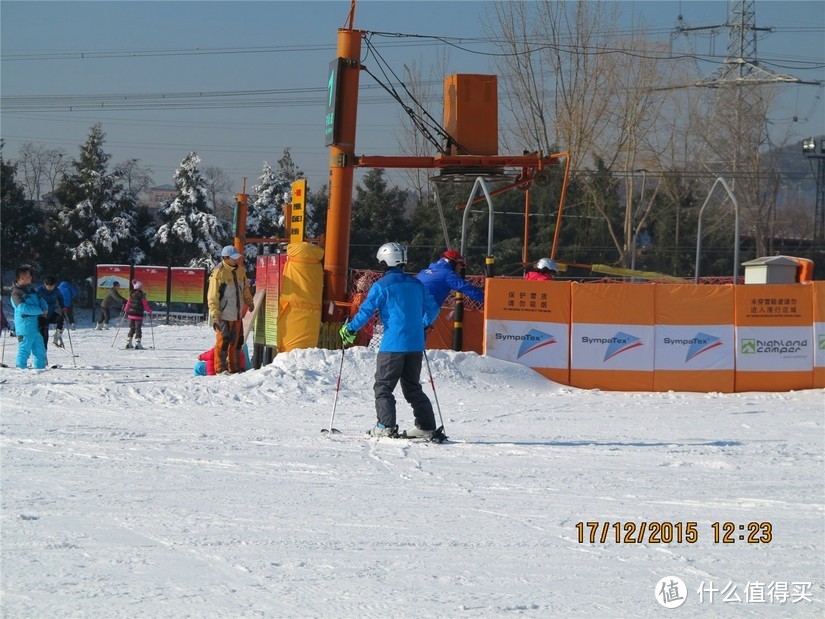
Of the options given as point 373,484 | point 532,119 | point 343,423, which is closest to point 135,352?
point 343,423

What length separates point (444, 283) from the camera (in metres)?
11.2

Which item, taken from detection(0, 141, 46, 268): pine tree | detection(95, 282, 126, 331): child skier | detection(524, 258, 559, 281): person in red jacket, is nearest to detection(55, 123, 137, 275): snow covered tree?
detection(0, 141, 46, 268): pine tree

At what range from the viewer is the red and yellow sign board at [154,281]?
35.3 m

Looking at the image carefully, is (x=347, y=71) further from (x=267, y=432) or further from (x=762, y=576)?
(x=762, y=576)

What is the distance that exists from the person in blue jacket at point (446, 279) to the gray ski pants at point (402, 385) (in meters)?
1.97

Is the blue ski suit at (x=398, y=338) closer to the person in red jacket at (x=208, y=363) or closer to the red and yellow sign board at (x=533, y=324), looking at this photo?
the red and yellow sign board at (x=533, y=324)

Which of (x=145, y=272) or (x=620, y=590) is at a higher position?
(x=145, y=272)

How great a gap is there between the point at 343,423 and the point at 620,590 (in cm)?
588

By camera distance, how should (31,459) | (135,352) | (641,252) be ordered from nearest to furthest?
1. (31,459)
2. (135,352)
3. (641,252)

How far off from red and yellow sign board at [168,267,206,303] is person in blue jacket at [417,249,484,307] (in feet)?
83.0

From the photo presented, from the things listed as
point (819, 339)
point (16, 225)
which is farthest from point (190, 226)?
point (819, 339)

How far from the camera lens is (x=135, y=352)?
21.2 metres

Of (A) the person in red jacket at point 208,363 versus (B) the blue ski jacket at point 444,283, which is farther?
(A) the person in red jacket at point 208,363

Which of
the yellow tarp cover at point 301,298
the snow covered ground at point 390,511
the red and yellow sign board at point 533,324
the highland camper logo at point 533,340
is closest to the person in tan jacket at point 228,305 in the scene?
the yellow tarp cover at point 301,298
